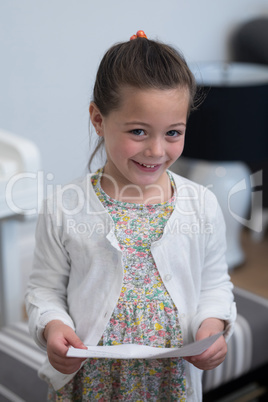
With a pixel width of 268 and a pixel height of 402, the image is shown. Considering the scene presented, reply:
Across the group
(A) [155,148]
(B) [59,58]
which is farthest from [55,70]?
(A) [155,148]

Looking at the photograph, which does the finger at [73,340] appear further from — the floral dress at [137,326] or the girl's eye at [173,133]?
the girl's eye at [173,133]

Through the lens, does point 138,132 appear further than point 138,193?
No

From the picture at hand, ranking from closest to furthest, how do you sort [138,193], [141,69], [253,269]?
[141,69], [138,193], [253,269]

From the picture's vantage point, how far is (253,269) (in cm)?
268

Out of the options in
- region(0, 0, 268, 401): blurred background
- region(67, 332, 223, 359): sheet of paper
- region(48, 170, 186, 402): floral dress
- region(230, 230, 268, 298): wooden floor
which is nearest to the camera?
region(67, 332, 223, 359): sheet of paper

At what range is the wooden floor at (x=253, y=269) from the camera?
99.5 inches

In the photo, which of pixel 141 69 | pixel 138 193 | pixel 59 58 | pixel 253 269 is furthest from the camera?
pixel 253 269

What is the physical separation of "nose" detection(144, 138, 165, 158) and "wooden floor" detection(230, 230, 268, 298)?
1.70 metres

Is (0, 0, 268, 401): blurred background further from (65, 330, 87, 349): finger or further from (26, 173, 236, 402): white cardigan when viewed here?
(65, 330, 87, 349): finger

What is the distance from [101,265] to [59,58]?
1328 millimetres

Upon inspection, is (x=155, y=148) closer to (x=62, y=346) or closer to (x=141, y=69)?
(x=141, y=69)

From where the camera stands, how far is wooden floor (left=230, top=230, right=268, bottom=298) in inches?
99.5

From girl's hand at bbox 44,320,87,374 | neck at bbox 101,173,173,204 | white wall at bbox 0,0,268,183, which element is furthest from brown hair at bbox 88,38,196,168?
Result: white wall at bbox 0,0,268,183

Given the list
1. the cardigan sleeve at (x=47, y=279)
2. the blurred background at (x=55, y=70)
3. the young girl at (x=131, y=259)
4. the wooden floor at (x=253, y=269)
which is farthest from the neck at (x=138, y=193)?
the wooden floor at (x=253, y=269)
